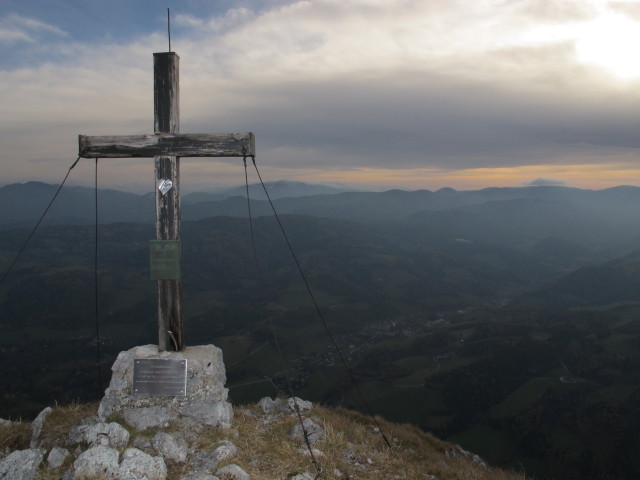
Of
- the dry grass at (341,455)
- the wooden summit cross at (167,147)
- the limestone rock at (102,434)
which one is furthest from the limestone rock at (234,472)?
the wooden summit cross at (167,147)

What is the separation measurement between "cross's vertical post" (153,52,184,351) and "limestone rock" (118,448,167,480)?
3187 mm

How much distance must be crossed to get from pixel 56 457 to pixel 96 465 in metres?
1.23

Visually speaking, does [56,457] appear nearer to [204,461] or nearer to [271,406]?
[204,461]

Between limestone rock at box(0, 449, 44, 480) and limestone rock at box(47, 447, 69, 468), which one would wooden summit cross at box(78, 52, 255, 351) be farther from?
limestone rock at box(0, 449, 44, 480)

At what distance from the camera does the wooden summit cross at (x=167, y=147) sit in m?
9.94

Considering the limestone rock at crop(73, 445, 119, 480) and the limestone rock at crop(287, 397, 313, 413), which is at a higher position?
the limestone rock at crop(73, 445, 119, 480)

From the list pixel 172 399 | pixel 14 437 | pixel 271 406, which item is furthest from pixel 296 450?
pixel 14 437

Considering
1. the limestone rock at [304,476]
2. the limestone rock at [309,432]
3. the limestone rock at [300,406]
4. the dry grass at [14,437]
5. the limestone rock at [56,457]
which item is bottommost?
the limestone rock at [300,406]

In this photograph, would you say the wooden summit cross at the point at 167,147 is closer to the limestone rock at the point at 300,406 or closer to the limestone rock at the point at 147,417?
the limestone rock at the point at 147,417

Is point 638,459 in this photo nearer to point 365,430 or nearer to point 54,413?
point 365,430

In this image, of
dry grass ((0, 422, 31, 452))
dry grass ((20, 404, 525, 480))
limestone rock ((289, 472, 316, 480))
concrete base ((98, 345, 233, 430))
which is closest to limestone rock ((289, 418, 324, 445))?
dry grass ((20, 404, 525, 480))

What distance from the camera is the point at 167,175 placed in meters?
10.1

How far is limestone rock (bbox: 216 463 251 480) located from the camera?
7.61 meters

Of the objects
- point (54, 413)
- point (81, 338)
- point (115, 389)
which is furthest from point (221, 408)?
point (81, 338)
